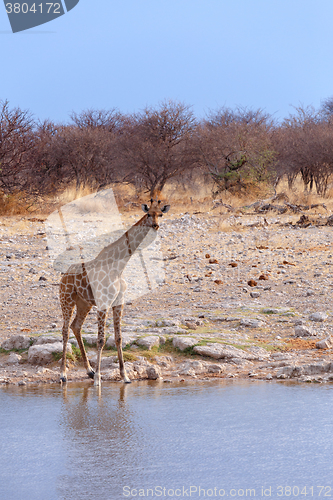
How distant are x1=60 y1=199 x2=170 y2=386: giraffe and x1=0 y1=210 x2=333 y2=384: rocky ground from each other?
0.36m

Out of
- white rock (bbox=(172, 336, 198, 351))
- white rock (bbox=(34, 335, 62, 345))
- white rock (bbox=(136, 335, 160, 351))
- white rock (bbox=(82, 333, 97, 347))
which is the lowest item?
white rock (bbox=(172, 336, 198, 351))

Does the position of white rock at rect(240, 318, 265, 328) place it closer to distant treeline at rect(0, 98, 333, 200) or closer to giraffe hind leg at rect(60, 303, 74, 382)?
giraffe hind leg at rect(60, 303, 74, 382)

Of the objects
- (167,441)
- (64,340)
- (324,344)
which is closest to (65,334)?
(64,340)

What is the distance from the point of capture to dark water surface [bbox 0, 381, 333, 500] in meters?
3.42

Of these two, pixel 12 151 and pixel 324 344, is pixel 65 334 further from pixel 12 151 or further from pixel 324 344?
pixel 12 151

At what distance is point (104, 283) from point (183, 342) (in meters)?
1.41

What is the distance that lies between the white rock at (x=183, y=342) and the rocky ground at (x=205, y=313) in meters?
0.01

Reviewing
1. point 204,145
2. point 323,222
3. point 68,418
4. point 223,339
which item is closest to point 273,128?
point 204,145

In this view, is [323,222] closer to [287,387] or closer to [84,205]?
[84,205]

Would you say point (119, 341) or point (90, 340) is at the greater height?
point (119, 341)

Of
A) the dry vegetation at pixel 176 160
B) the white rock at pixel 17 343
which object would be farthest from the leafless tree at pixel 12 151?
the white rock at pixel 17 343

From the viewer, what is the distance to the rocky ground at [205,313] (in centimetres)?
644

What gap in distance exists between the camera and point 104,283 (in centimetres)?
594

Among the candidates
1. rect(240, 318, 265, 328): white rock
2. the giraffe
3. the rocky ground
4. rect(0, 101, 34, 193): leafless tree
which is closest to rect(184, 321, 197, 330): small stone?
the rocky ground
